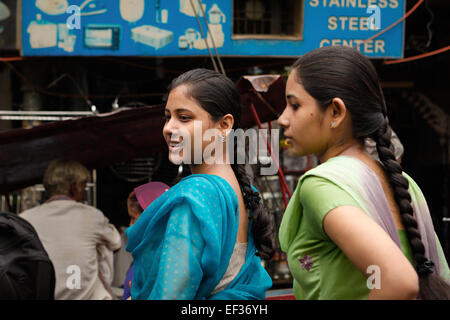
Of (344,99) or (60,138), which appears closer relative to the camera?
(344,99)

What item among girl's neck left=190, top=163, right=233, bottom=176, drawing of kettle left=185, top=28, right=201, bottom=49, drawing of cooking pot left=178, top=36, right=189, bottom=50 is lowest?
girl's neck left=190, top=163, right=233, bottom=176

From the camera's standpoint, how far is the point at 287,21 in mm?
4535

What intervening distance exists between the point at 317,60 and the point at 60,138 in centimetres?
272

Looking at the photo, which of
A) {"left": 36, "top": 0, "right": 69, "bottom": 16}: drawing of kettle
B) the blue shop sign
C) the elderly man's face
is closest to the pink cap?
the elderly man's face

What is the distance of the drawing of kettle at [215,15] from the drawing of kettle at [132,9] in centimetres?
61

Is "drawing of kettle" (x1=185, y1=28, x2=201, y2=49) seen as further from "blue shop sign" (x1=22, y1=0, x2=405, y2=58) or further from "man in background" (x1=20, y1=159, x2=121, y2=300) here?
"man in background" (x1=20, y1=159, x2=121, y2=300)

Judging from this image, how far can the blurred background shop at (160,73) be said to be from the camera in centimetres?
348

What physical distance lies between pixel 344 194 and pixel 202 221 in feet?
1.50

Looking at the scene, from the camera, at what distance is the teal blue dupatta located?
1.32 meters

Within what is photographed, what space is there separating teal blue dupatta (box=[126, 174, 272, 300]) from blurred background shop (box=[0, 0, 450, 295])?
1.57 m

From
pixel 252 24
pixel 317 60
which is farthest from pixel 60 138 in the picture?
pixel 317 60
